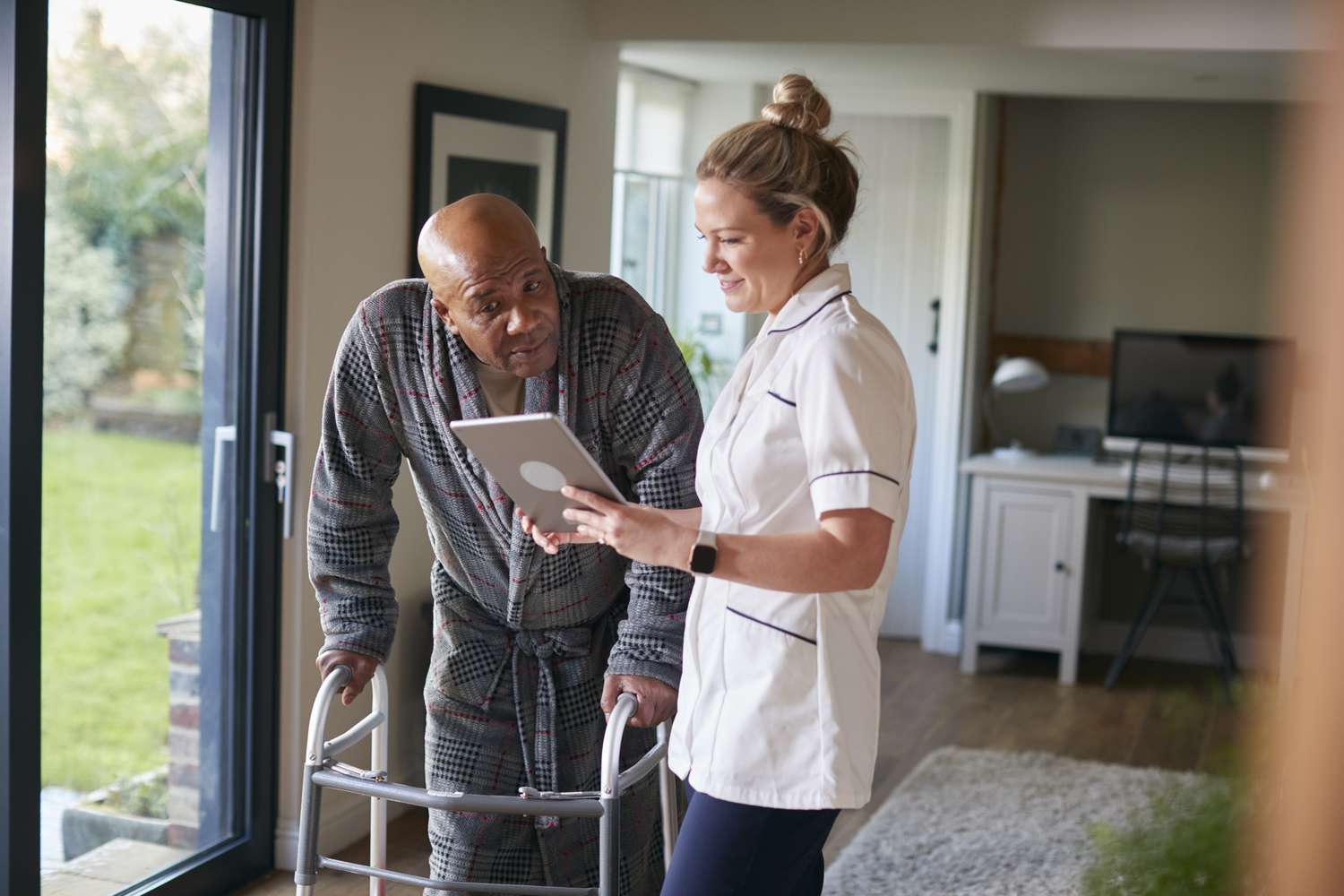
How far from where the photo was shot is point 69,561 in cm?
306

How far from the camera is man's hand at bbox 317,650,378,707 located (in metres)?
2.01

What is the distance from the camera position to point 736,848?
5.13ft

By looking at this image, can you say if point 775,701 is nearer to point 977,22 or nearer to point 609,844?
point 609,844

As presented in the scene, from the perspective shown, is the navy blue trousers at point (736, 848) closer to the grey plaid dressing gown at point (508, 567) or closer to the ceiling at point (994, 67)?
the grey plaid dressing gown at point (508, 567)

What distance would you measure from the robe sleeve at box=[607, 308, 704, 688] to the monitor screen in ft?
13.1

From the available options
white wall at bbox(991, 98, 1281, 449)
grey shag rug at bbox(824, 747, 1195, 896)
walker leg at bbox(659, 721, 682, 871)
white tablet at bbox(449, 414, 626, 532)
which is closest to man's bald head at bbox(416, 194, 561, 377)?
white tablet at bbox(449, 414, 626, 532)

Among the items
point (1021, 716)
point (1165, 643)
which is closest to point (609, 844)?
point (1021, 716)

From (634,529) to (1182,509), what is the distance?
13.9 ft

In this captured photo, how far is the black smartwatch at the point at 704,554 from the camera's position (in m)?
1.48

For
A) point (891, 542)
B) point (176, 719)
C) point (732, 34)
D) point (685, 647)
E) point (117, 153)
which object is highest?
point (732, 34)

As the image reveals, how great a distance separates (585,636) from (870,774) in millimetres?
621

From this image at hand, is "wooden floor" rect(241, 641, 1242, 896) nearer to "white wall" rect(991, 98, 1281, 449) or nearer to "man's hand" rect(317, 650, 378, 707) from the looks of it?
"white wall" rect(991, 98, 1281, 449)

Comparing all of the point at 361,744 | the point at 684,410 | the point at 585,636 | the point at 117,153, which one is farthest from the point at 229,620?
the point at 684,410

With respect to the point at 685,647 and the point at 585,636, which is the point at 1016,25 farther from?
the point at 685,647
